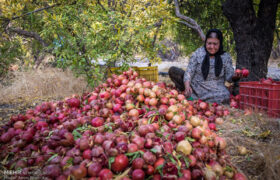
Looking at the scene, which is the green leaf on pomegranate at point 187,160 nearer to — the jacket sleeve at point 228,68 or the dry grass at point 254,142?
the dry grass at point 254,142

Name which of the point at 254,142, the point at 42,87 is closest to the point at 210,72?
the point at 254,142

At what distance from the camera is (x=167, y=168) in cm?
142

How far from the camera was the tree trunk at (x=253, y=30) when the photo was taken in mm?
4203

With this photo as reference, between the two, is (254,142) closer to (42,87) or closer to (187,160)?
(187,160)

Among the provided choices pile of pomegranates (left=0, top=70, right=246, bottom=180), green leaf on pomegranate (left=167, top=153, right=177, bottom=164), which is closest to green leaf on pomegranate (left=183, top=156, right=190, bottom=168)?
pile of pomegranates (left=0, top=70, right=246, bottom=180)

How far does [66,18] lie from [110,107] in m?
2.14

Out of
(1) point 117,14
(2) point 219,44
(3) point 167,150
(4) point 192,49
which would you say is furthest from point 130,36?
(4) point 192,49

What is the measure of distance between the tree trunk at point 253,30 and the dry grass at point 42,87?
3.93 metres

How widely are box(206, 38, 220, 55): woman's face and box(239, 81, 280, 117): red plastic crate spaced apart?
2.92 feet

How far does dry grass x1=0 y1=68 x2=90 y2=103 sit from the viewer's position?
4996mm

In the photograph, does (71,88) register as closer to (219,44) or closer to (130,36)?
(130,36)

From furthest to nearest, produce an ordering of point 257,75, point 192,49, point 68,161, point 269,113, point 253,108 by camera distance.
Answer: point 192,49
point 257,75
point 253,108
point 269,113
point 68,161

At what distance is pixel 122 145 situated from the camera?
1518 mm

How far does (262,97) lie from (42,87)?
5.17 m
